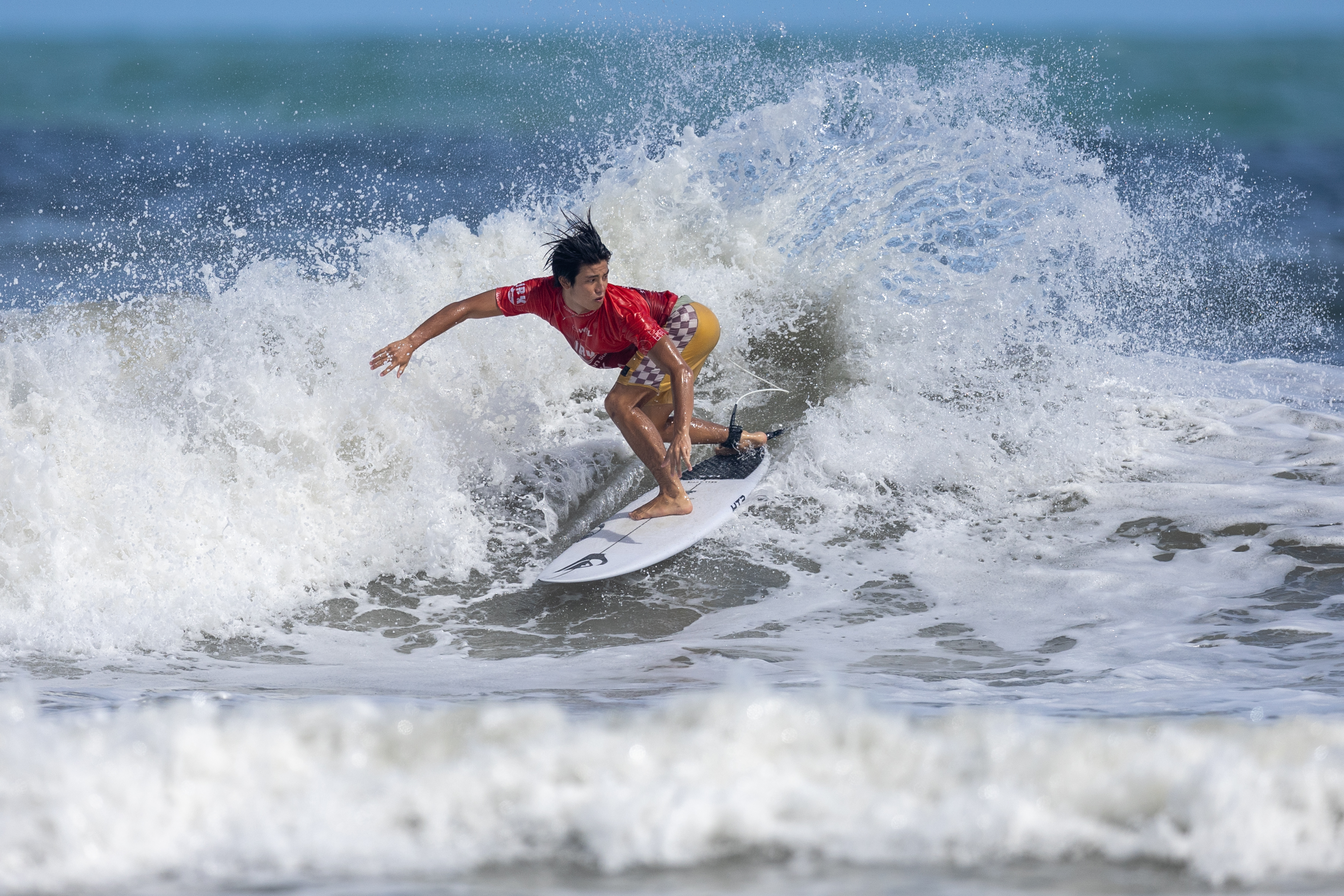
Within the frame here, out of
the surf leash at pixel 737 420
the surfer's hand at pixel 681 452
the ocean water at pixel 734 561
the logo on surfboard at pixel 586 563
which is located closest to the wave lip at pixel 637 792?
the ocean water at pixel 734 561

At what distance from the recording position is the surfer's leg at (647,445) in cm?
550

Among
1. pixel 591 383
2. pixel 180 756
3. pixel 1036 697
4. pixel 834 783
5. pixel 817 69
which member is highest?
pixel 817 69

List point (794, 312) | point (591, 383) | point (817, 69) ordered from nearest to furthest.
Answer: point (591, 383), point (794, 312), point (817, 69)

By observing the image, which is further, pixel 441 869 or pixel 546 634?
pixel 546 634

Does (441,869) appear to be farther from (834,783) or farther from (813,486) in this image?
(813,486)

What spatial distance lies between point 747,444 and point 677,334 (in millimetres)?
1022

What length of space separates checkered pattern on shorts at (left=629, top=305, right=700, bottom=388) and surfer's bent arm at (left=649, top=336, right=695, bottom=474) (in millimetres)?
311

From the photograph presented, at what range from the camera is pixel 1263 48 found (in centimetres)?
4309

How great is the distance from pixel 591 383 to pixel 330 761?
5086mm

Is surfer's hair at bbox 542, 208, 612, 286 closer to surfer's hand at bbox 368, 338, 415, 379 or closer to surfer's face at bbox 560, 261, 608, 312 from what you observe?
surfer's face at bbox 560, 261, 608, 312

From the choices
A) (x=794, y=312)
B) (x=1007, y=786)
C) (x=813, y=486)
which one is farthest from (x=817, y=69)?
(x=1007, y=786)

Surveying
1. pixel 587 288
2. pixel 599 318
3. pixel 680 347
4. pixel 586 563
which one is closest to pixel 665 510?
pixel 586 563

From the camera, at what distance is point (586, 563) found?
536cm

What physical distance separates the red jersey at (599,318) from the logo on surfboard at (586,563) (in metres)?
1.02
